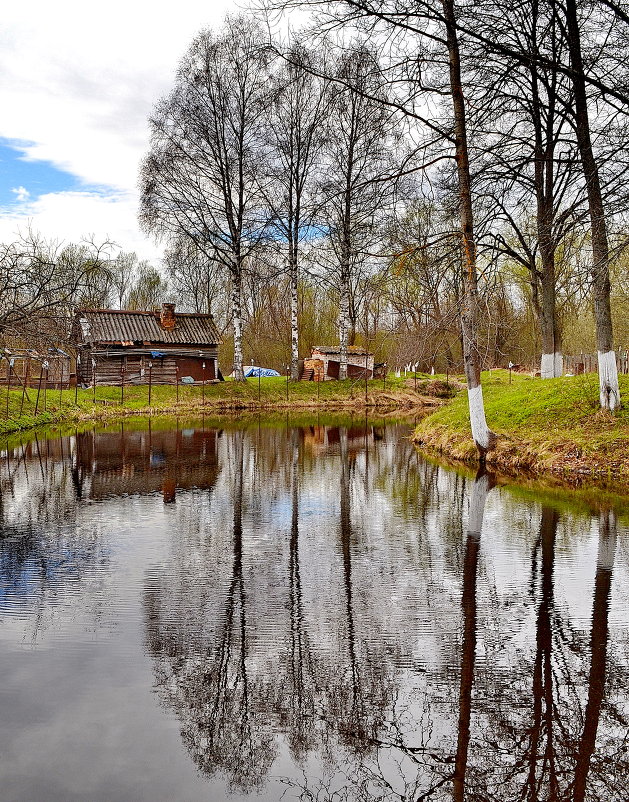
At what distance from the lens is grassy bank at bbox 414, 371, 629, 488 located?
1284 centimetres

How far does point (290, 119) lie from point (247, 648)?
35959 mm

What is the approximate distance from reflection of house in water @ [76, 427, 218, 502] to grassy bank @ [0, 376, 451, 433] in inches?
290

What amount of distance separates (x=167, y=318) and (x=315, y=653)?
39.8m

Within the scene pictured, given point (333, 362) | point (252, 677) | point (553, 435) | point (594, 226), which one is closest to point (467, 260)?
point (594, 226)

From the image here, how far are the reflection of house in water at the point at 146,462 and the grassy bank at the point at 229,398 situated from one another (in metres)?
7.36

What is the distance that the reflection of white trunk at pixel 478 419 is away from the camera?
1485cm

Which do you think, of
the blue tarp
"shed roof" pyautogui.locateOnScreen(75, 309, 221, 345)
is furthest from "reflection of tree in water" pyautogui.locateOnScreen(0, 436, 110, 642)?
the blue tarp

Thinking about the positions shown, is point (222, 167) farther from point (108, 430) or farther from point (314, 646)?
point (314, 646)

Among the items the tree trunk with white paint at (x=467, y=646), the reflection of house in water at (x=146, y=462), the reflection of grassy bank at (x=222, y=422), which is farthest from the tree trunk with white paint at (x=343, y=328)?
the tree trunk with white paint at (x=467, y=646)

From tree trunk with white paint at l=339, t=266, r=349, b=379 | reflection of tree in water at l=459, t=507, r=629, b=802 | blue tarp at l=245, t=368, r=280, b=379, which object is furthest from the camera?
blue tarp at l=245, t=368, r=280, b=379

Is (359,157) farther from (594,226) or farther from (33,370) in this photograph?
Result: (33,370)

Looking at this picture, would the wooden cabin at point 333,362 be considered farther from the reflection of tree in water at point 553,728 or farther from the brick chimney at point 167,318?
the reflection of tree in water at point 553,728

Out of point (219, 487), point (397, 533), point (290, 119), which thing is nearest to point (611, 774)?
point (397, 533)

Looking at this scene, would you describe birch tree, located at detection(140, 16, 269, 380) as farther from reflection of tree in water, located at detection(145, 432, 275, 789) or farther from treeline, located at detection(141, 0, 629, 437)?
reflection of tree in water, located at detection(145, 432, 275, 789)
